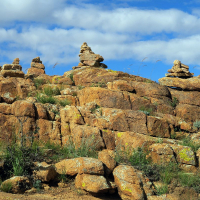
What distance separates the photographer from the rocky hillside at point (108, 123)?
27.1 ft

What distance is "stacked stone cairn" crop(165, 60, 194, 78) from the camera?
17.7 metres

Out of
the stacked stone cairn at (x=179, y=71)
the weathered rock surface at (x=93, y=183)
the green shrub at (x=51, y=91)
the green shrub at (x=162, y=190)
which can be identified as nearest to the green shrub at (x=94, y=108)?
the green shrub at (x=51, y=91)

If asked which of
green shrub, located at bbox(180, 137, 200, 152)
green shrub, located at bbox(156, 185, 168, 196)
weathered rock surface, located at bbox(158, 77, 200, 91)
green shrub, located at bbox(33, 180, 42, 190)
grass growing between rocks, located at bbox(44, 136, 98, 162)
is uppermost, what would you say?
weathered rock surface, located at bbox(158, 77, 200, 91)

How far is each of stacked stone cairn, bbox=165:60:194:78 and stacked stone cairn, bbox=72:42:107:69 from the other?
5152 mm

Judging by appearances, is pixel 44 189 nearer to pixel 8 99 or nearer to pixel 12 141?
pixel 12 141

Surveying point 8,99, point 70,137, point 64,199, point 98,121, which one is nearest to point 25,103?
point 8,99

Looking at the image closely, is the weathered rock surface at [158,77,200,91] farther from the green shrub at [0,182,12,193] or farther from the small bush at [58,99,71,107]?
the green shrub at [0,182,12,193]

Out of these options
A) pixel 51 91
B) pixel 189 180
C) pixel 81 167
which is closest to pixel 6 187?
pixel 81 167

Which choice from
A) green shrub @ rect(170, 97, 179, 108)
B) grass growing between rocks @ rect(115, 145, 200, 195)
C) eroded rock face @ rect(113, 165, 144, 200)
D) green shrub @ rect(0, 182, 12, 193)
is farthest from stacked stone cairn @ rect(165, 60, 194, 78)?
green shrub @ rect(0, 182, 12, 193)

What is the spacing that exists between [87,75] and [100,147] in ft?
23.9

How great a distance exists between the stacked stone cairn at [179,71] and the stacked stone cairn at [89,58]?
515 centimetres

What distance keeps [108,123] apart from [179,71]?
8.64m

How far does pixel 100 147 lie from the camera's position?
1023 centimetres

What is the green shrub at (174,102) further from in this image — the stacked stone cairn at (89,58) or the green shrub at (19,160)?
the green shrub at (19,160)
